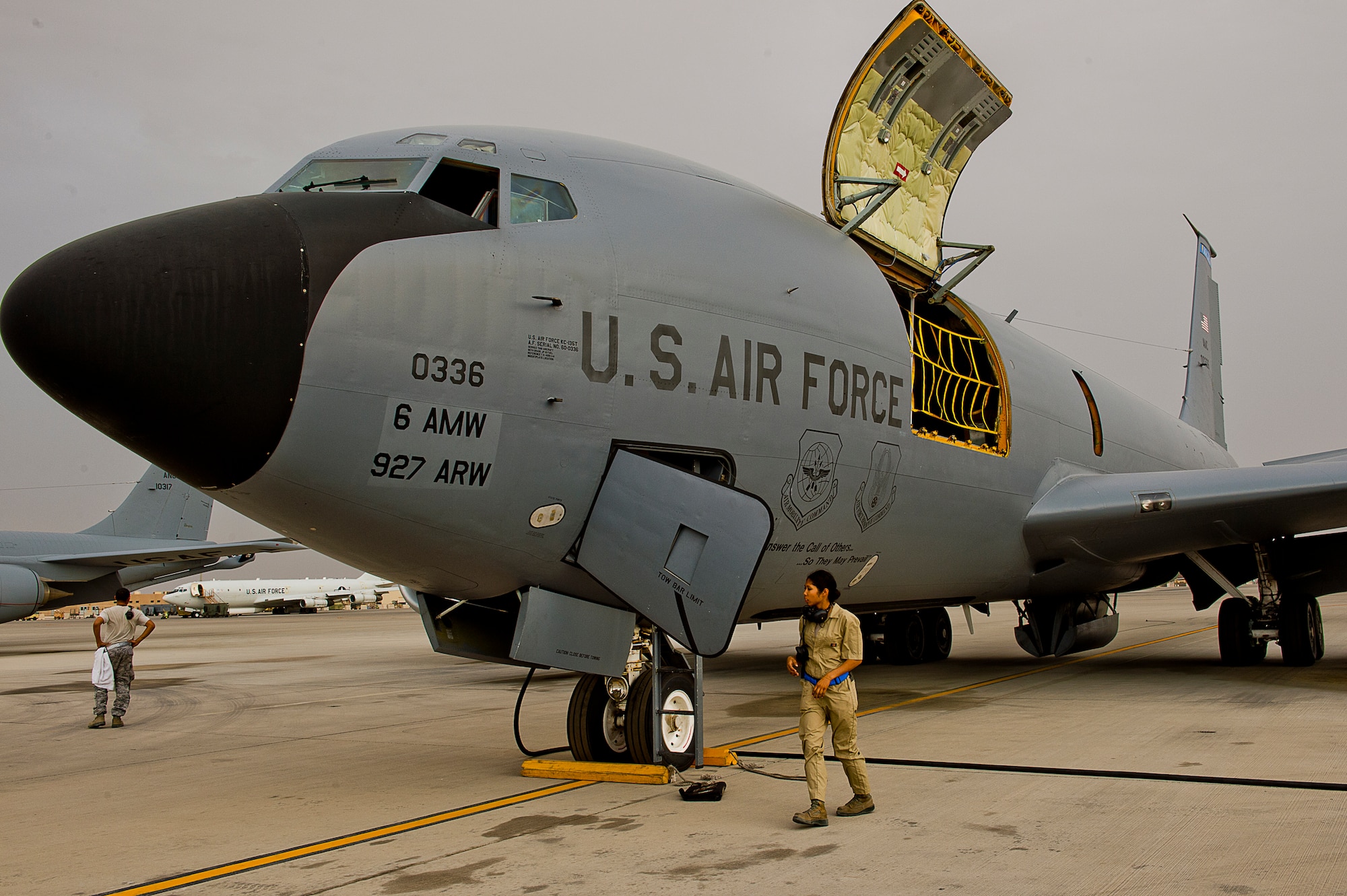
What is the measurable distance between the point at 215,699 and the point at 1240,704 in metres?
13.2

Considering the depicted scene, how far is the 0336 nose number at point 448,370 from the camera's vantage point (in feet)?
18.8

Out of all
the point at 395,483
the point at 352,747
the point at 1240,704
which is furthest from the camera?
the point at 1240,704

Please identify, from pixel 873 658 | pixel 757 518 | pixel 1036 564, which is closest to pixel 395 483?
pixel 757 518

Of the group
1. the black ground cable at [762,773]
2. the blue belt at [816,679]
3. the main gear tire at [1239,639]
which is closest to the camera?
the blue belt at [816,679]

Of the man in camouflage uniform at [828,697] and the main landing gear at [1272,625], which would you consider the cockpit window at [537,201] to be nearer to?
the man in camouflage uniform at [828,697]

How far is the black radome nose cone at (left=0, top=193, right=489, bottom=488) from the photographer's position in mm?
5039

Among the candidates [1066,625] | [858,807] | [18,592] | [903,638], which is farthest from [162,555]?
[858,807]

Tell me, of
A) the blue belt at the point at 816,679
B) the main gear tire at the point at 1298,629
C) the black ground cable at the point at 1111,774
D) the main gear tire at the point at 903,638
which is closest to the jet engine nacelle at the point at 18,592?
the main gear tire at the point at 903,638

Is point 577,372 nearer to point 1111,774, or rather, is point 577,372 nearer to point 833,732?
point 833,732

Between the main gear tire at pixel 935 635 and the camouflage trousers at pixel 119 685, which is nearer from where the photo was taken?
the camouflage trousers at pixel 119 685

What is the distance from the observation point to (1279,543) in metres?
13.3

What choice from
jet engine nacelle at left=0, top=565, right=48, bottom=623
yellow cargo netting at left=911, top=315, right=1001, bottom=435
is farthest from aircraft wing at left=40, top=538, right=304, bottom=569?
yellow cargo netting at left=911, top=315, right=1001, bottom=435

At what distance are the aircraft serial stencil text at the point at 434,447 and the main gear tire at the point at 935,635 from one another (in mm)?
12494

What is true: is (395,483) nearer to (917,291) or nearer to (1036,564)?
(917,291)
